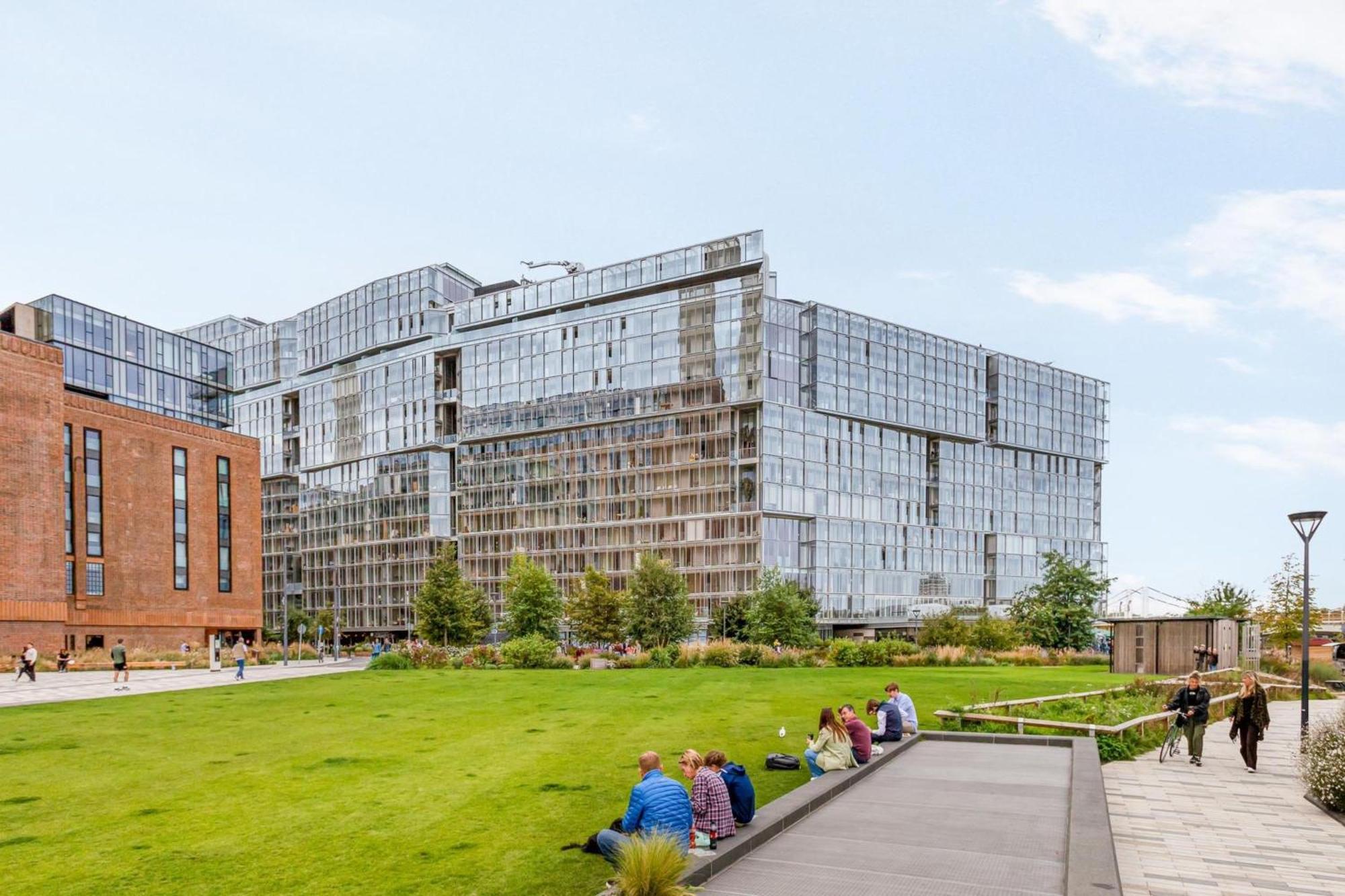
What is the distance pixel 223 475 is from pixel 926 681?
2486 inches

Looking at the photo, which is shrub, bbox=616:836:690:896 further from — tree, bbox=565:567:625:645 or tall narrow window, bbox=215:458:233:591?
tall narrow window, bbox=215:458:233:591

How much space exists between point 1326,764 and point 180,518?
245ft

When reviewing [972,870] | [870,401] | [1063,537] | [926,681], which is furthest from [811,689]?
[1063,537]

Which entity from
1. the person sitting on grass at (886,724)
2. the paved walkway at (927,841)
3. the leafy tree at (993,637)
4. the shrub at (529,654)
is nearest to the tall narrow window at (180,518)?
the shrub at (529,654)

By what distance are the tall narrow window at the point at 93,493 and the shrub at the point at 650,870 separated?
68.0 meters

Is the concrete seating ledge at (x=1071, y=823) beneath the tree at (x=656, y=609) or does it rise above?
above

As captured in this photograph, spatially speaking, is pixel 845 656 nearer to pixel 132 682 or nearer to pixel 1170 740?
pixel 1170 740

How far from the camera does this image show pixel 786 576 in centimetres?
8431

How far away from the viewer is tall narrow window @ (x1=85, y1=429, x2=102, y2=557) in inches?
2507

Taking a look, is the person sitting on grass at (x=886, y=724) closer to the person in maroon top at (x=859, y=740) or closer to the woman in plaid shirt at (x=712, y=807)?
the person in maroon top at (x=859, y=740)

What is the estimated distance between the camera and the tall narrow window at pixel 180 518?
229 ft

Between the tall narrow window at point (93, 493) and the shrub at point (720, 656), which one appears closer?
the shrub at point (720, 656)

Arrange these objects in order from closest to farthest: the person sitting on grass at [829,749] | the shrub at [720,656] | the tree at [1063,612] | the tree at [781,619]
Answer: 1. the person sitting on grass at [829,749]
2. the shrub at [720,656]
3. the tree at [1063,612]
4. the tree at [781,619]

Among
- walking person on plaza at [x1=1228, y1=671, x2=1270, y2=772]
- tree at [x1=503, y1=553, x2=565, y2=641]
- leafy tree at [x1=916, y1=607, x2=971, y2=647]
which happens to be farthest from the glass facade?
walking person on plaza at [x1=1228, y1=671, x2=1270, y2=772]
